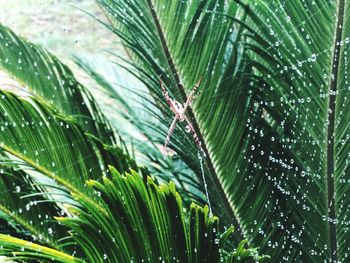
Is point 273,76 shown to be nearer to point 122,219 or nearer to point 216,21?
point 216,21

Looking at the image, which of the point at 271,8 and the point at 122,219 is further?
the point at 271,8

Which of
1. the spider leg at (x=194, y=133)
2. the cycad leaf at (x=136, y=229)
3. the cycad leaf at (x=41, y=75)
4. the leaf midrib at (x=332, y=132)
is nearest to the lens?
the cycad leaf at (x=136, y=229)

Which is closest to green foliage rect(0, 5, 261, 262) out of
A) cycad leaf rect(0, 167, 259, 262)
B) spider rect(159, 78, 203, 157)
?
cycad leaf rect(0, 167, 259, 262)

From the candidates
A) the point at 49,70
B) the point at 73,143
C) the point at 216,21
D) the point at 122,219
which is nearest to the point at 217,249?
the point at 122,219

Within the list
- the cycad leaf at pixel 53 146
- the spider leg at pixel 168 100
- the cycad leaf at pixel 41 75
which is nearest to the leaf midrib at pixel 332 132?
the spider leg at pixel 168 100

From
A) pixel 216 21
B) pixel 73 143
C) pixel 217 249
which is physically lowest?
pixel 217 249

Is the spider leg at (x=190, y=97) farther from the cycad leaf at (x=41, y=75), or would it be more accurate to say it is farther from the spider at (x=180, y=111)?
the cycad leaf at (x=41, y=75)
